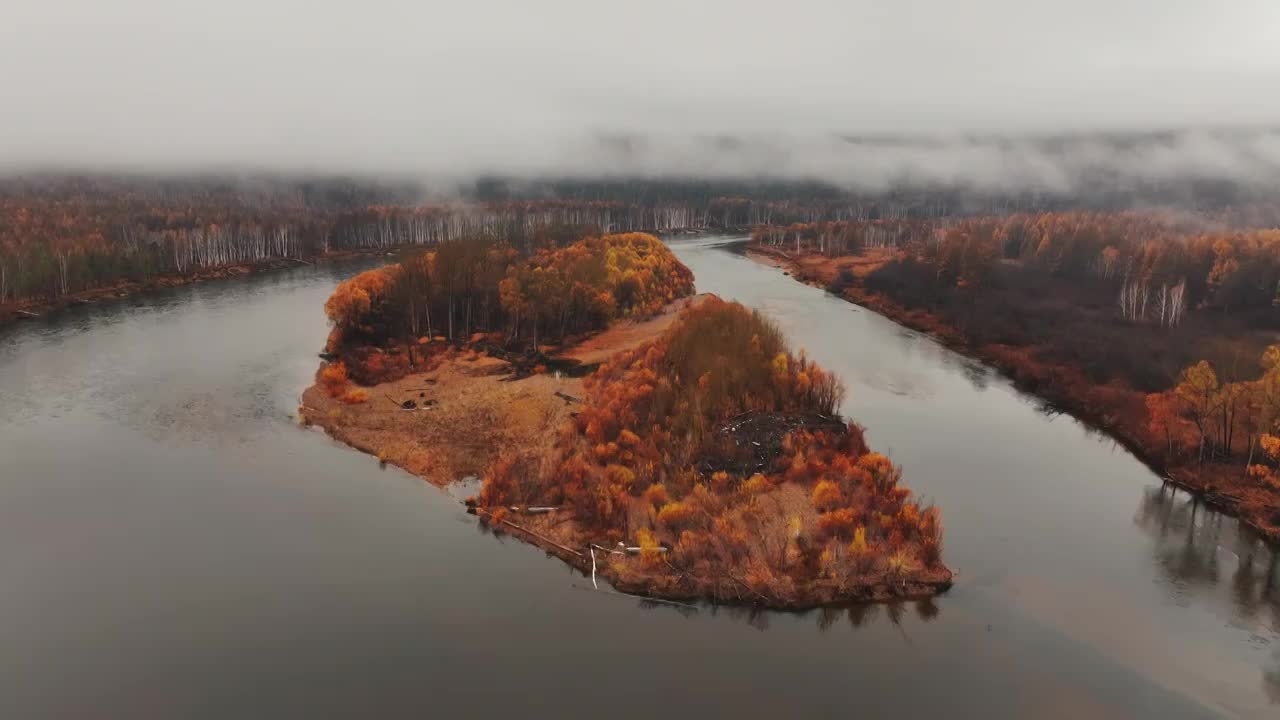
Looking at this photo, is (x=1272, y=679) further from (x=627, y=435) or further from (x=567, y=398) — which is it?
(x=567, y=398)

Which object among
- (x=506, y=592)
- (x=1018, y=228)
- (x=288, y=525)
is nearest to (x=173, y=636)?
(x=288, y=525)

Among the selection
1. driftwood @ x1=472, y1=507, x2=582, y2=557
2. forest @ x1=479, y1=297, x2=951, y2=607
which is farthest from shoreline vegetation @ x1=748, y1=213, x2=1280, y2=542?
driftwood @ x1=472, y1=507, x2=582, y2=557

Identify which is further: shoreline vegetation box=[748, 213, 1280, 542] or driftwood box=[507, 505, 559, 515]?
shoreline vegetation box=[748, 213, 1280, 542]

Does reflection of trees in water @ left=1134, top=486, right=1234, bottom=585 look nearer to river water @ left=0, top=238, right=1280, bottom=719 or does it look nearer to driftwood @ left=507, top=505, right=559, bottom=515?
river water @ left=0, top=238, right=1280, bottom=719

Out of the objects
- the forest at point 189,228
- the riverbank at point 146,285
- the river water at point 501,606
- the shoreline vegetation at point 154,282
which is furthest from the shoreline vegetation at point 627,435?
the forest at point 189,228

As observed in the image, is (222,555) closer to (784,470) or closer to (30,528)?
(30,528)

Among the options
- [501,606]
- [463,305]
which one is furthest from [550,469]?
[463,305]
